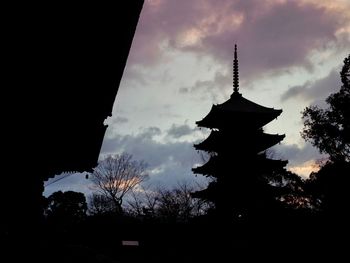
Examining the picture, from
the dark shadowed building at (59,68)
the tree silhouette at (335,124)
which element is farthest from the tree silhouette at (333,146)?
the dark shadowed building at (59,68)

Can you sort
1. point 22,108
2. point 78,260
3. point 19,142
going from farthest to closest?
point 78,260, point 19,142, point 22,108

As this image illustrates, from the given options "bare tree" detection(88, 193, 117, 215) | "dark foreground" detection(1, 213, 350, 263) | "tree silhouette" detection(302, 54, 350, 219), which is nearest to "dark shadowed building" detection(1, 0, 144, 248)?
"dark foreground" detection(1, 213, 350, 263)

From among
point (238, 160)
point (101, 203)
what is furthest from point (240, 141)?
point (101, 203)

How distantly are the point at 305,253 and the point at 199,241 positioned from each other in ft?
27.2

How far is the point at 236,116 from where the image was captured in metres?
25.1

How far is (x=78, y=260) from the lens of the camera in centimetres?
1366

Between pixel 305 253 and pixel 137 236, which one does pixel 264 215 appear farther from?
pixel 137 236

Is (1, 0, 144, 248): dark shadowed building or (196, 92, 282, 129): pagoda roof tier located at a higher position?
(196, 92, 282, 129): pagoda roof tier

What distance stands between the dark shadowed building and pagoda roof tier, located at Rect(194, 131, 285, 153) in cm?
1896

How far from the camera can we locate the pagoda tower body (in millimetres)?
23484

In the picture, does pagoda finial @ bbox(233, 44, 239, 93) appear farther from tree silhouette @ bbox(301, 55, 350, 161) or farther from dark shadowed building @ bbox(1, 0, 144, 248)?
dark shadowed building @ bbox(1, 0, 144, 248)

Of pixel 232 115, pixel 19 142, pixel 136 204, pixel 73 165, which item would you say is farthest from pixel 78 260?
pixel 136 204

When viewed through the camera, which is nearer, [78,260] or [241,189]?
[78,260]

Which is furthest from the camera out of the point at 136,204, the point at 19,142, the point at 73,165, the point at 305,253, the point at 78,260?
the point at 136,204
